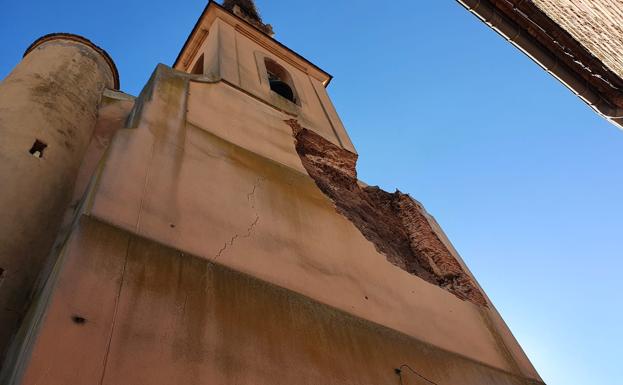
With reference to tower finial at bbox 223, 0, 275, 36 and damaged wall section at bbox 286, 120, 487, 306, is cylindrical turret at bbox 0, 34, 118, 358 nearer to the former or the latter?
damaged wall section at bbox 286, 120, 487, 306

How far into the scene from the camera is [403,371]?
4.29 metres

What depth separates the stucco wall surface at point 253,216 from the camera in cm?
420

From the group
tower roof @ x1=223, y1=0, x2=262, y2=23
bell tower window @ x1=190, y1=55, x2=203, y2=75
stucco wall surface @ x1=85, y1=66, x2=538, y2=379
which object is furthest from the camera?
tower roof @ x1=223, y1=0, x2=262, y2=23

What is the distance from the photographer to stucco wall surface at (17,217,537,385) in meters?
2.82

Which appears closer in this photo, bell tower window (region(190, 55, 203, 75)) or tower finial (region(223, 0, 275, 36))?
bell tower window (region(190, 55, 203, 75))

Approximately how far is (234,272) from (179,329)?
836mm

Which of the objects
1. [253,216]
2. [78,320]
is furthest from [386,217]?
[78,320]

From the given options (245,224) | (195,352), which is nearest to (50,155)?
(245,224)

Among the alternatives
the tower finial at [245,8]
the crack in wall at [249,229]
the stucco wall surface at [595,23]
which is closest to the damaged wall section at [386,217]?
the crack in wall at [249,229]

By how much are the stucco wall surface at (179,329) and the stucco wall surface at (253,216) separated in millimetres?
267

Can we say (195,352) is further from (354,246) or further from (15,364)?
(354,246)

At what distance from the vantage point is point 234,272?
3.99 meters

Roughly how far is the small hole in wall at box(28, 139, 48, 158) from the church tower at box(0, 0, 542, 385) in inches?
19.7

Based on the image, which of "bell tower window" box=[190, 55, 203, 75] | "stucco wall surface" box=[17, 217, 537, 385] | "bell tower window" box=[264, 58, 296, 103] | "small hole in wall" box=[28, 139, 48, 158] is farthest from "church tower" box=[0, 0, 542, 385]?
"bell tower window" box=[190, 55, 203, 75]
